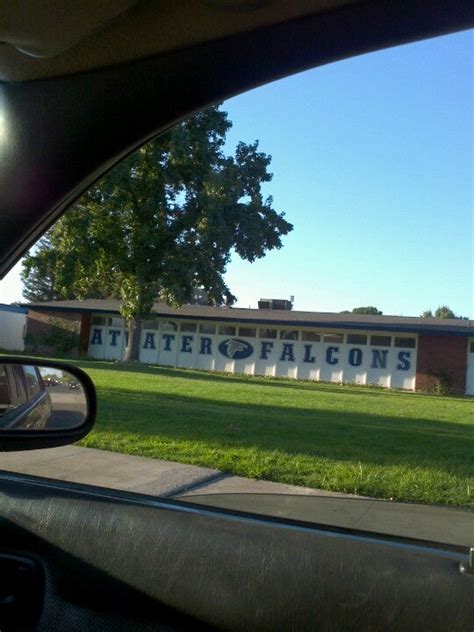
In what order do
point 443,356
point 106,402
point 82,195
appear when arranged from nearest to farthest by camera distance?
1. point 82,195
2. point 106,402
3. point 443,356

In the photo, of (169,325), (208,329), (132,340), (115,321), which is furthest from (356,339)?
(115,321)

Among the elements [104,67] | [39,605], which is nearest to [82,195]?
[104,67]

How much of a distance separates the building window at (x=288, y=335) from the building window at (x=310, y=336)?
33 centimetres

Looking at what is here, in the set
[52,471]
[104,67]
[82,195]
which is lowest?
[52,471]

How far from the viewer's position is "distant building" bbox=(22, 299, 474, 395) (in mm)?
28641

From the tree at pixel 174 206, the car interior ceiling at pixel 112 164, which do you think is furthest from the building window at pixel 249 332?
the car interior ceiling at pixel 112 164

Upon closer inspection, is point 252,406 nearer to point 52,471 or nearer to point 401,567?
point 52,471

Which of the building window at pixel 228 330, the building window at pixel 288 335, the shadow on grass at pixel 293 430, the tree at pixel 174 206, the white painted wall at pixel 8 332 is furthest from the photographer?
the building window at pixel 228 330

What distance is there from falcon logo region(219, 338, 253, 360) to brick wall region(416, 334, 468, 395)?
25.0 feet

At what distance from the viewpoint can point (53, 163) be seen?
7.87 feet

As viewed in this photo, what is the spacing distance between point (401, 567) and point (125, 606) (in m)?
0.85

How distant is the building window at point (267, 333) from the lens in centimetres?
3247

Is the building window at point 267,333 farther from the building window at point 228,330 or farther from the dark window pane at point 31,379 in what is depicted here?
the dark window pane at point 31,379

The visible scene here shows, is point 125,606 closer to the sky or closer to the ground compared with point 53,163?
closer to the ground
